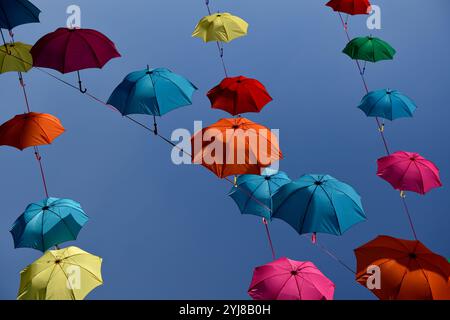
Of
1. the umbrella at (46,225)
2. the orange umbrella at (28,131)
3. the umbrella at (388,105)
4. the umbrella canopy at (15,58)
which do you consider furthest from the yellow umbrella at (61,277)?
the umbrella at (388,105)

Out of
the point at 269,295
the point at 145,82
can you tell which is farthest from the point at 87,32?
the point at 269,295

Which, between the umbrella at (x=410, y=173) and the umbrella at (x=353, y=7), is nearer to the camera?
the umbrella at (x=410, y=173)

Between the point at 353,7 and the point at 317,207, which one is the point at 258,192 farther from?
the point at 353,7

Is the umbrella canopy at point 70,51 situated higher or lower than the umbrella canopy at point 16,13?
lower

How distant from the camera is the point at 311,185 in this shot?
11.3 meters

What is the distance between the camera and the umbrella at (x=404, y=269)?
9469mm

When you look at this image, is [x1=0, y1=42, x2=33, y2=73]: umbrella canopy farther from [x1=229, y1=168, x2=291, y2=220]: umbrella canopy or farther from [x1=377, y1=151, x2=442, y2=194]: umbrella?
[x1=377, y1=151, x2=442, y2=194]: umbrella

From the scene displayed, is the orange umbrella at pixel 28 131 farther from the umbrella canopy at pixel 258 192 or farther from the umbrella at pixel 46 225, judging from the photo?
the umbrella canopy at pixel 258 192

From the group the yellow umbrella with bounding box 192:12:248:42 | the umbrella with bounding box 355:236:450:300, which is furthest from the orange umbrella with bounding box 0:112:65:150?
the umbrella with bounding box 355:236:450:300

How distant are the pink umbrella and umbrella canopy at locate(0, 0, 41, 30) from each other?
10.8 m

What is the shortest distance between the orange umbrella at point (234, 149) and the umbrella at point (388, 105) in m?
6.34

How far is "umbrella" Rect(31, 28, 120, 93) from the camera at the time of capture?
43.0 ft

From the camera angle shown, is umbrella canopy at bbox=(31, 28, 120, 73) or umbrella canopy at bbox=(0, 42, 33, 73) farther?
umbrella canopy at bbox=(0, 42, 33, 73)

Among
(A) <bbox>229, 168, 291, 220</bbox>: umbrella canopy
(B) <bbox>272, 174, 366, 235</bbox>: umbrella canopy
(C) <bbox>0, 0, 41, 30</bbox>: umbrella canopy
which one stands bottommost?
(B) <bbox>272, 174, 366, 235</bbox>: umbrella canopy
